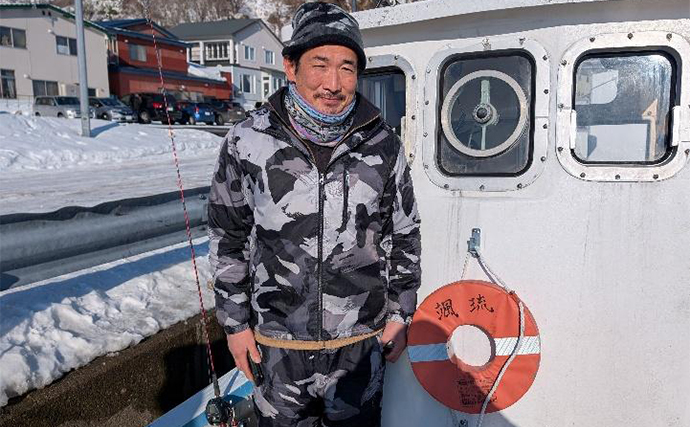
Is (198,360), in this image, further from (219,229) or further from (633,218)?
(633,218)

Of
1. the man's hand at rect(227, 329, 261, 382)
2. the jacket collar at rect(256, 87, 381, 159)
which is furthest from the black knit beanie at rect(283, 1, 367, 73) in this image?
the man's hand at rect(227, 329, 261, 382)

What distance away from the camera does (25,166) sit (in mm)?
11578

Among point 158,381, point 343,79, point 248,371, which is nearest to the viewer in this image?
point 343,79

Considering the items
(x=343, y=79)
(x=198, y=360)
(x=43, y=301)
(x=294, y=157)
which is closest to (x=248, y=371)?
(x=294, y=157)

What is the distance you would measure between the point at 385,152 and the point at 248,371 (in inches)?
40.2

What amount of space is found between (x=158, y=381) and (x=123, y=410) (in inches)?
12.1

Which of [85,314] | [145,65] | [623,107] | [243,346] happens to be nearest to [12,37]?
[145,65]

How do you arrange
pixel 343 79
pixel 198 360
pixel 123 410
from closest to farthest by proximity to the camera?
1. pixel 343 79
2. pixel 123 410
3. pixel 198 360

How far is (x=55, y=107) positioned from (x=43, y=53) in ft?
38.8

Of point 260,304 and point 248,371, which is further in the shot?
point 248,371

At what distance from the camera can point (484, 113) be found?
238cm

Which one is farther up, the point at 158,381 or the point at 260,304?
the point at 260,304

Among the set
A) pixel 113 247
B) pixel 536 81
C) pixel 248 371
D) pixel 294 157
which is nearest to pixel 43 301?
pixel 113 247

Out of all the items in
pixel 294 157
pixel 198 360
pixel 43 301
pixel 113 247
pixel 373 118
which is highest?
pixel 373 118
